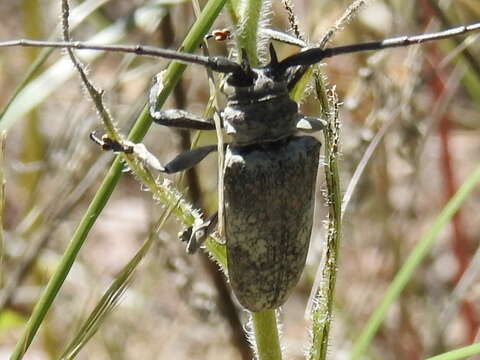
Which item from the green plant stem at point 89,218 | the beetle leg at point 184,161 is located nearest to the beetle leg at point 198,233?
the beetle leg at point 184,161

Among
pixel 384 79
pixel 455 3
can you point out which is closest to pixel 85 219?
pixel 384 79

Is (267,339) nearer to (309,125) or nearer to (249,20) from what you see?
(309,125)

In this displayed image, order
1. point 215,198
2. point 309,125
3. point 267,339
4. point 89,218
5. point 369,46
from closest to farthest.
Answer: point 89,218 → point 369,46 → point 267,339 → point 309,125 → point 215,198

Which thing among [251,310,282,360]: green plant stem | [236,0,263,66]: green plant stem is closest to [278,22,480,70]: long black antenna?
[236,0,263,66]: green plant stem

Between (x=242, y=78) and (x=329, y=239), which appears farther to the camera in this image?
(x=242, y=78)

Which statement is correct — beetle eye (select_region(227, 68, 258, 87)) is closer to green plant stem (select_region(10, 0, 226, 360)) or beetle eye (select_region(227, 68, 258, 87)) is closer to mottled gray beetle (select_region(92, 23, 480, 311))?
mottled gray beetle (select_region(92, 23, 480, 311))

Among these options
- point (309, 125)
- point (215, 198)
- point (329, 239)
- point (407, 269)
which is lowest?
point (329, 239)

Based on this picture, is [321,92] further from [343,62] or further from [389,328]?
[343,62]

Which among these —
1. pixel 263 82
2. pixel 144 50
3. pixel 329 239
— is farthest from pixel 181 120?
pixel 329 239
